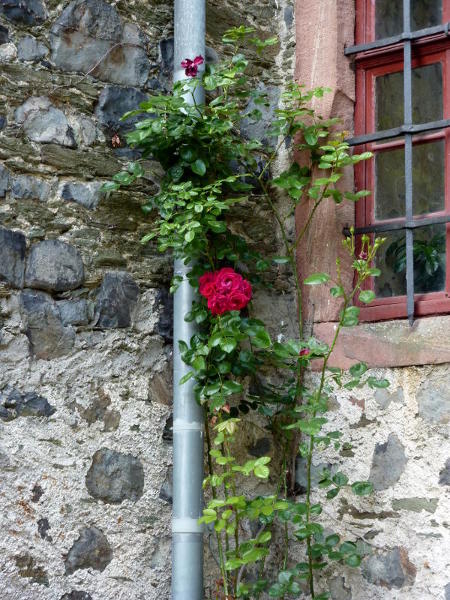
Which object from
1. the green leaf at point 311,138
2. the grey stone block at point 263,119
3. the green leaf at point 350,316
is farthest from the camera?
the grey stone block at point 263,119

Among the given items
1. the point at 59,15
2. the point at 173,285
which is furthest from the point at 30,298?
the point at 59,15

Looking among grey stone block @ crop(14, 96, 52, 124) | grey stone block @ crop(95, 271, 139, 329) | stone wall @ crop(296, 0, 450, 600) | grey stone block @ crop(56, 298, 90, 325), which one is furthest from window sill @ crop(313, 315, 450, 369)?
grey stone block @ crop(14, 96, 52, 124)

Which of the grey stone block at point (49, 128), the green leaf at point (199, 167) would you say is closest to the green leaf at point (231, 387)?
the green leaf at point (199, 167)

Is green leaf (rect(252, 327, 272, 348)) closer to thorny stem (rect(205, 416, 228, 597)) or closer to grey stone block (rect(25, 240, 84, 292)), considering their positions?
thorny stem (rect(205, 416, 228, 597))

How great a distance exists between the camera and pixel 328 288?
129 inches

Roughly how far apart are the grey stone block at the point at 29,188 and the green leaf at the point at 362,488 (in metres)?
1.28

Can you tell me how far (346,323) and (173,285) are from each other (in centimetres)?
55

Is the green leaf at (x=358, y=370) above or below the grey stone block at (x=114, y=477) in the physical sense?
above

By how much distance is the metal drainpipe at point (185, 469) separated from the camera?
2916mm

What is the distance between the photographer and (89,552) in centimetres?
287

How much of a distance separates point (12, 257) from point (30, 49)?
0.66 metres

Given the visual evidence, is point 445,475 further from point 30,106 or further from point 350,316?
point 30,106

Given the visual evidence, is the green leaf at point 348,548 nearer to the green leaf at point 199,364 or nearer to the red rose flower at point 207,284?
the green leaf at point 199,364

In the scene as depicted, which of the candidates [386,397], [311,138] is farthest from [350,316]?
[311,138]
